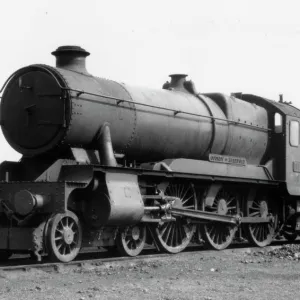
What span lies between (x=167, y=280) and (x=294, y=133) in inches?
321

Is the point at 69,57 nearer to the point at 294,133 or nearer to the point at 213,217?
the point at 213,217

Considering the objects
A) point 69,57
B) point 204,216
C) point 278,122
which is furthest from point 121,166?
point 278,122

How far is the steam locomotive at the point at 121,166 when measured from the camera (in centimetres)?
979

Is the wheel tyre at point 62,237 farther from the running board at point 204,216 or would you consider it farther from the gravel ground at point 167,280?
the running board at point 204,216

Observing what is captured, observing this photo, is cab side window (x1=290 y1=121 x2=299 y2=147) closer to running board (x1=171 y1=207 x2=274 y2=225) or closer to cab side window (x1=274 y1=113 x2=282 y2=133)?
cab side window (x1=274 y1=113 x2=282 y2=133)

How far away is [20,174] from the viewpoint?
11.0m

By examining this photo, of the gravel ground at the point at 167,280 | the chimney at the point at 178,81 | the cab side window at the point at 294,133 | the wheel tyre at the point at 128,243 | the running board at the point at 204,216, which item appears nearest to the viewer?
the gravel ground at the point at 167,280

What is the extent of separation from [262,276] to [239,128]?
18.7 feet

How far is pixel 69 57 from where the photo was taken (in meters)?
10.9

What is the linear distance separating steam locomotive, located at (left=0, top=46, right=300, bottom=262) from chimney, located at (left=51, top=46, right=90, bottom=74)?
19 millimetres

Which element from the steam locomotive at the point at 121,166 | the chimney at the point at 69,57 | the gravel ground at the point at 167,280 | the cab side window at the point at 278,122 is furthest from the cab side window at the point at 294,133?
the chimney at the point at 69,57

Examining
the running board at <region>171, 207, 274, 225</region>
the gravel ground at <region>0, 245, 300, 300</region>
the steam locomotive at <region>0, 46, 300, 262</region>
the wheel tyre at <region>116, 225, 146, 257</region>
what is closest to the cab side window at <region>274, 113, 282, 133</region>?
the steam locomotive at <region>0, 46, 300, 262</region>

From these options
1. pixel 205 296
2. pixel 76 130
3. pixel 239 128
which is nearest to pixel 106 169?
pixel 76 130

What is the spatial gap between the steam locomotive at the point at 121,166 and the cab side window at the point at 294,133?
0.88 m
